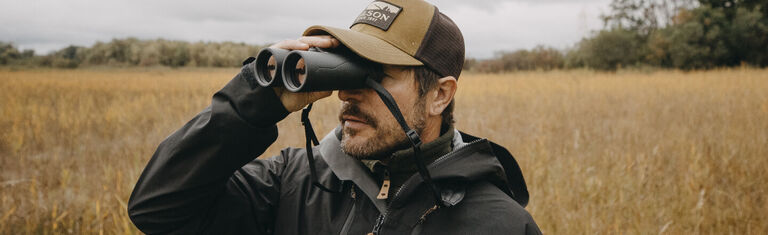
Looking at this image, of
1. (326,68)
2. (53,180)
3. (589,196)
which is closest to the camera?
(326,68)

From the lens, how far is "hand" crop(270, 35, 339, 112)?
97cm

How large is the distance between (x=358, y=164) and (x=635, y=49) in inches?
1012

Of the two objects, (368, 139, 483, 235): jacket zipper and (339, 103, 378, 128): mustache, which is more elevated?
(339, 103, 378, 128): mustache

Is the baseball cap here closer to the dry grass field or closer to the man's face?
the man's face

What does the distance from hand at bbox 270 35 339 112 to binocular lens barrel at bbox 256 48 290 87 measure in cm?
3

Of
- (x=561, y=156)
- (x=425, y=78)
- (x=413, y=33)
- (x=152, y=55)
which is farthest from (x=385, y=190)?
(x=152, y=55)

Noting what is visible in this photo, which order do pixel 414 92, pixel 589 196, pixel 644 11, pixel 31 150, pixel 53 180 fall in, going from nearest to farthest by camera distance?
pixel 414 92, pixel 589 196, pixel 53 180, pixel 31 150, pixel 644 11

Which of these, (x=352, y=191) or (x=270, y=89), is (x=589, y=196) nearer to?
(x=352, y=191)

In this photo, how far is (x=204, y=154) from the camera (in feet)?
3.28

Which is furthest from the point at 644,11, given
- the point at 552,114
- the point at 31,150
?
the point at 31,150

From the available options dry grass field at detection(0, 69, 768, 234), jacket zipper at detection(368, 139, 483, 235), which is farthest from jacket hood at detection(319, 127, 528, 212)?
dry grass field at detection(0, 69, 768, 234)

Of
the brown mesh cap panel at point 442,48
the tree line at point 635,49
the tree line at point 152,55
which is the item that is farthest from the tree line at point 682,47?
the brown mesh cap panel at point 442,48

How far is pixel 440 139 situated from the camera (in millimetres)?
1238

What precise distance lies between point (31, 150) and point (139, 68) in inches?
612
